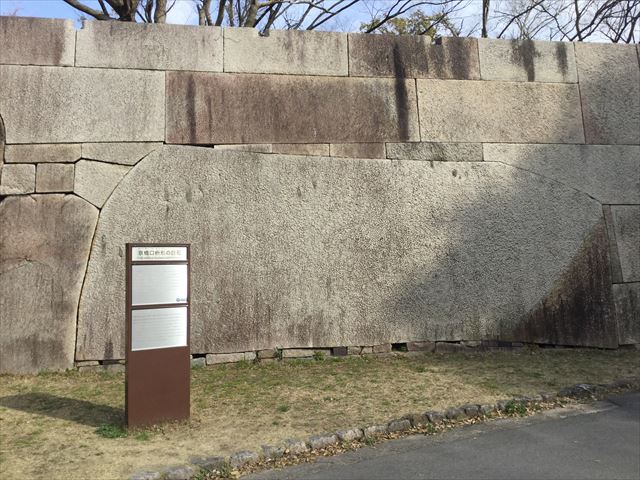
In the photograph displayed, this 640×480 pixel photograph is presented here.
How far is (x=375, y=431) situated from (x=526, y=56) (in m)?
6.52

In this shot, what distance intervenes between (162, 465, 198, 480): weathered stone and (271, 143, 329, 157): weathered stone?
455cm

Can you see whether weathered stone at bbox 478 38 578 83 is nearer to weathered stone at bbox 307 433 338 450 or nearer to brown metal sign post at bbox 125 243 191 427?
brown metal sign post at bbox 125 243 191 427

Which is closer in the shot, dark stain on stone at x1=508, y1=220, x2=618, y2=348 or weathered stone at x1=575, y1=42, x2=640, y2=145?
dark stain on stone at x1=508, y1=220, x2=618, y2=348

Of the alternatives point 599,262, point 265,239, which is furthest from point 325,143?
point 599,262

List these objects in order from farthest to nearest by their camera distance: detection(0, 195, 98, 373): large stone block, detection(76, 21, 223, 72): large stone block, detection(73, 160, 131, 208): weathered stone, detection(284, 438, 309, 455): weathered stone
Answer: detection(76, 21, 223, 72): large stone block < detection(73, 160, 131, 208): weathered stone < detection(0, 195, 98, 373): large stone block < detection(284, 438, 309, 455): weathered stone

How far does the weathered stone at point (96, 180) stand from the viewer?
6.51m

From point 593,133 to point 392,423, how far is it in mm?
6109

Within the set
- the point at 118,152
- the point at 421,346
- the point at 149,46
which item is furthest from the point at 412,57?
the point at 118,152

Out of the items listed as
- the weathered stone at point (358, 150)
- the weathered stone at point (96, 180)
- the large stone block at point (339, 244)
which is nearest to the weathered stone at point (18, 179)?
the weathered stone at point (96, 180)

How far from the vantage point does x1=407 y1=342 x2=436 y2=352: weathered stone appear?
23.2 ft

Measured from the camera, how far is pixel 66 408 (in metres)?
4.97

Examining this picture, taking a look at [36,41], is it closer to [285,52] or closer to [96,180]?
[96,180]

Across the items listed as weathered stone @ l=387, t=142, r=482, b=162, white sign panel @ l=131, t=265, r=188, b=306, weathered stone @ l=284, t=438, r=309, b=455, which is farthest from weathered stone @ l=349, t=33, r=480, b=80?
weathered stone @ l=284, t=438, r=309, b=455

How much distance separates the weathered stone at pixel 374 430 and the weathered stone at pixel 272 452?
782mm
